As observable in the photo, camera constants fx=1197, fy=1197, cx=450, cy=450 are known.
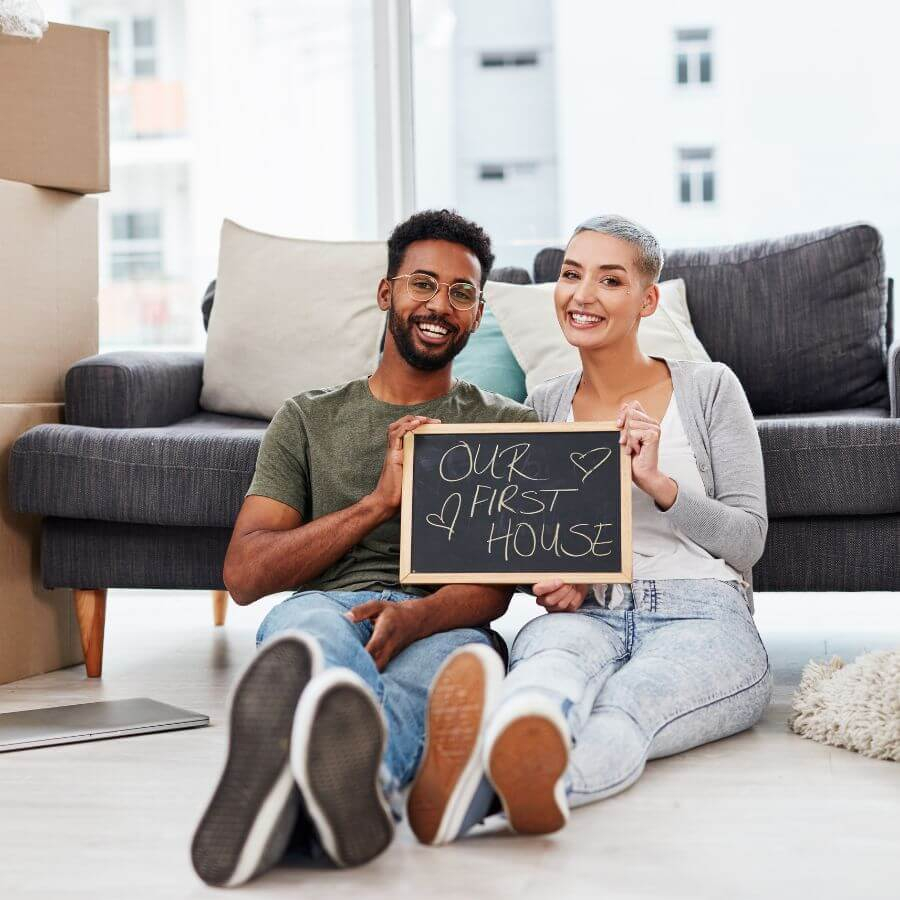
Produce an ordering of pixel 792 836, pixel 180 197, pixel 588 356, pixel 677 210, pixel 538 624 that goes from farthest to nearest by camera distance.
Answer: pixel 180 197, pixel 677 210, pixel 588 356, pixel 538 624, pixel 792 836

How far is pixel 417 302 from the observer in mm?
1772

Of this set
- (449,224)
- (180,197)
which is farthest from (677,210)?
(449,224)

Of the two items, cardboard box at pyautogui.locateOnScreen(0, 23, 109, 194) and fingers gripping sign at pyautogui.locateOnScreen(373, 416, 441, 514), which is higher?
cardboard box at pyautogui.locateOnScreen(0, 23, 109, 194)

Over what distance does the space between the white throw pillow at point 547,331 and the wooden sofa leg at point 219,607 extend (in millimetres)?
980

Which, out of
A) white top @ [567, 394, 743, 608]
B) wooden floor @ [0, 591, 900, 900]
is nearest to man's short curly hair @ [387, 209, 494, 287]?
white top @ [567, 394, 743, 608]

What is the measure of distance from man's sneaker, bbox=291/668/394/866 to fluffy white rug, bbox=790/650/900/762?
32.3 inches

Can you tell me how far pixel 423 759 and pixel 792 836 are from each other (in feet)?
1.42

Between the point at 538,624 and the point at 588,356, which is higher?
the point at 588,356

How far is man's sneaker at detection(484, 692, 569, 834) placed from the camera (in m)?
1.19

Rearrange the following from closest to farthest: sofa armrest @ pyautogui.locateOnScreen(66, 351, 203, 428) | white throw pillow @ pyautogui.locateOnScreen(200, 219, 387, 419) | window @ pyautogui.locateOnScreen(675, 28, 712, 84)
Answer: sofa armrest @ pyautogui.locateOnScreen(66, 351, 203, 428) → white throw pillow @ pyautogui.locateOnScreen(200, 219, 387, 419) → window @ pyautogui.locateOnScreen(675, 28, 712, 84)

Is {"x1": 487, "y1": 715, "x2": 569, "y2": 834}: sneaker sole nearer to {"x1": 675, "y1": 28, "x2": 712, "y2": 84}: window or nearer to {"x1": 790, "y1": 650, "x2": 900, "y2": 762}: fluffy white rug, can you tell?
{"x1": 790, "y1": 650, "x2": 900, "y2": 762}: fluffy white rug

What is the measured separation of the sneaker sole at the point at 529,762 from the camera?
47.0 inches

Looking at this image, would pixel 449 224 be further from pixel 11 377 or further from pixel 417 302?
pixel 11 377

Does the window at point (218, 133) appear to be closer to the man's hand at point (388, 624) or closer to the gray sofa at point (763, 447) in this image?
the gray sofa at point (763, 447)
